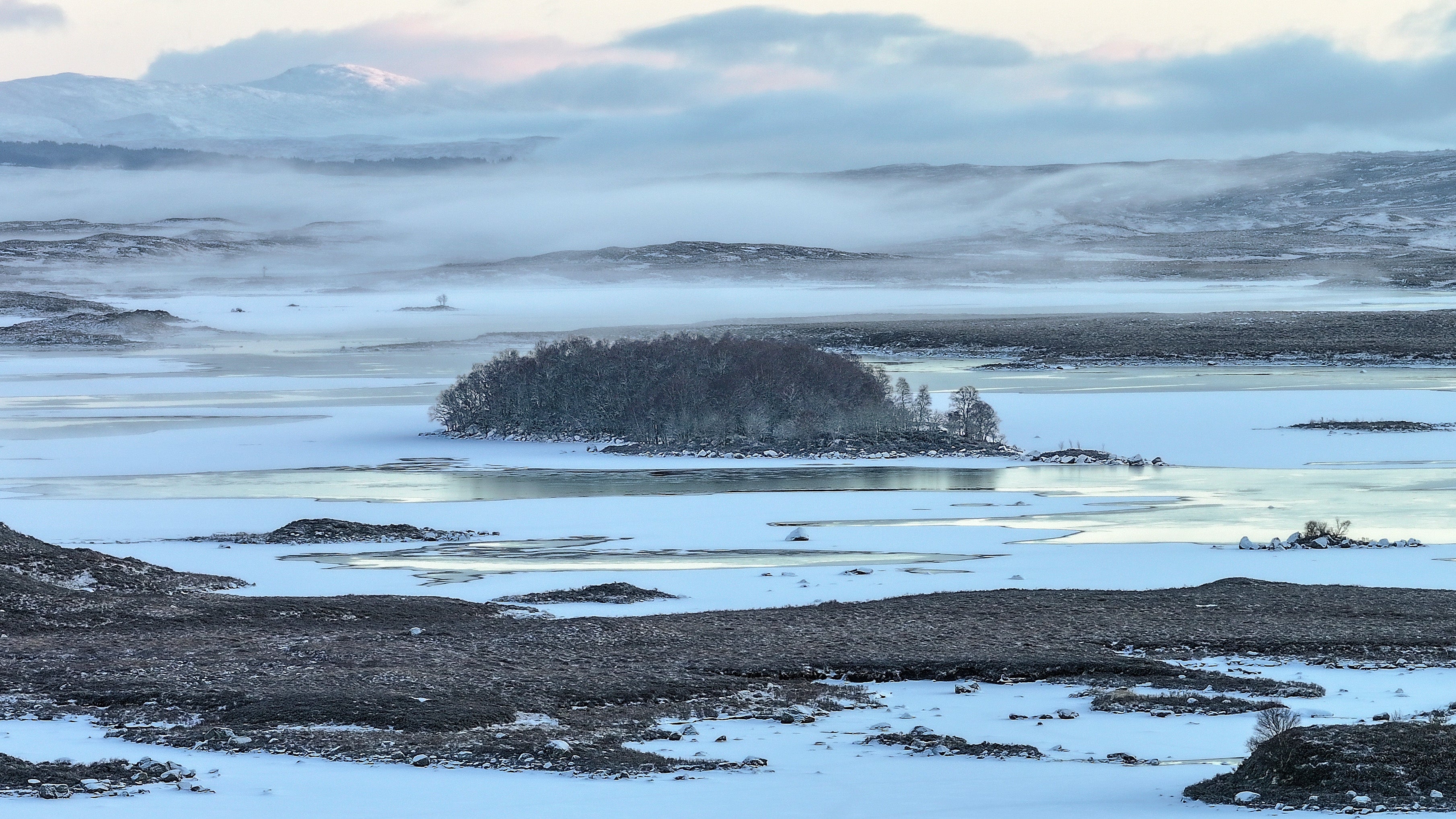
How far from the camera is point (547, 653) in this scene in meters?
13.4

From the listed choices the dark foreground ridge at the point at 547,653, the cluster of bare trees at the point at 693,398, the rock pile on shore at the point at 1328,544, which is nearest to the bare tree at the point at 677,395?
the cluster of bare trees at the point at 693,398

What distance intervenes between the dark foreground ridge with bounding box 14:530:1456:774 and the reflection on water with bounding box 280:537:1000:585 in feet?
7.85

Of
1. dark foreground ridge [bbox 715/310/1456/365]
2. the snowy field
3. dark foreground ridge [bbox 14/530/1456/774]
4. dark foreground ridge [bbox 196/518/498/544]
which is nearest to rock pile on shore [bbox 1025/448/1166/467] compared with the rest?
the snowy field

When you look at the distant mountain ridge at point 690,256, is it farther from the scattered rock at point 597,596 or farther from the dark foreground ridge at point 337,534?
the scattered rock at point 597,596

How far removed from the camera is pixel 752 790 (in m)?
9.48

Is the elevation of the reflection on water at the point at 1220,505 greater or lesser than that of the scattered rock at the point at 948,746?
lesser

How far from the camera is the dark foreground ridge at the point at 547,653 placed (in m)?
11.0

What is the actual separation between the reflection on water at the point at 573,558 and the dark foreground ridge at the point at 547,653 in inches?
94.2

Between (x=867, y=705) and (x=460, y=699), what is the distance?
9.66ft

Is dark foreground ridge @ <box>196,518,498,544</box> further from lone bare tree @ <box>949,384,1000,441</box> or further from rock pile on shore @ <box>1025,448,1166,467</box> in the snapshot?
lone bare tree @ <box>949,384,1000,441</box>

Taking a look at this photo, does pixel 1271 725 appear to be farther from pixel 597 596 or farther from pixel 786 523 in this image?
pixel 786 523

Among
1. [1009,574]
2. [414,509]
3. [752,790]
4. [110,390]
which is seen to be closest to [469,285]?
[110,390]

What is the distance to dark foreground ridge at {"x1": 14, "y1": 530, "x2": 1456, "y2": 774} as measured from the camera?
433 inches

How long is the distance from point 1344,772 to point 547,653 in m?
6.72
